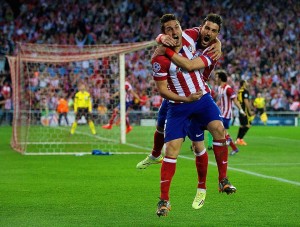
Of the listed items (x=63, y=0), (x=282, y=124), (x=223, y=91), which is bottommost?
(x=282, y=124)

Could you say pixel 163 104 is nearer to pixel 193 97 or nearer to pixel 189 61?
pixel 193 97

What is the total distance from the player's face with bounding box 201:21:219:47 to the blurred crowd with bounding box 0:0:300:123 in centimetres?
2907

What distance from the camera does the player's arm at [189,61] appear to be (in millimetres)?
8945

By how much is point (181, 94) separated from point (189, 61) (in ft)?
1.51

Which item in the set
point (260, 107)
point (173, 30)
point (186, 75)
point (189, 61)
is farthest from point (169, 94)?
point (260, 107)

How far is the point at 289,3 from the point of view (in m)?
48.4

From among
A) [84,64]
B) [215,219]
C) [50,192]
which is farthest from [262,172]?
[84,64]

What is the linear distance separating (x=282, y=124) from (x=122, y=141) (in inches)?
770

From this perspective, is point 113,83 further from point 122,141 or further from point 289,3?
point 289,3

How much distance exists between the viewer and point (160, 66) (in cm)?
896

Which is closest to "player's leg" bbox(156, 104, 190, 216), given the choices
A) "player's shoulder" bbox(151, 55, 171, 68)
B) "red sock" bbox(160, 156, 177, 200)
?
"red sock" bbox(160, 156, 177, 200)

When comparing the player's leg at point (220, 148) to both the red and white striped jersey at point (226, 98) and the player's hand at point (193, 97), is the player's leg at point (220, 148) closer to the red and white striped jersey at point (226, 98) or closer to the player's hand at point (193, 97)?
the player's hand at point (193, 97)

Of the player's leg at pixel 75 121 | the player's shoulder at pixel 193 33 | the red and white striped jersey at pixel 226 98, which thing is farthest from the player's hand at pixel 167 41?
the player's leg at pixel 75 121

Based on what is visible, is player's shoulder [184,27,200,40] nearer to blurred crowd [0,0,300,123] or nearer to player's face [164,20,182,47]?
player's face [164,20,182,47]
